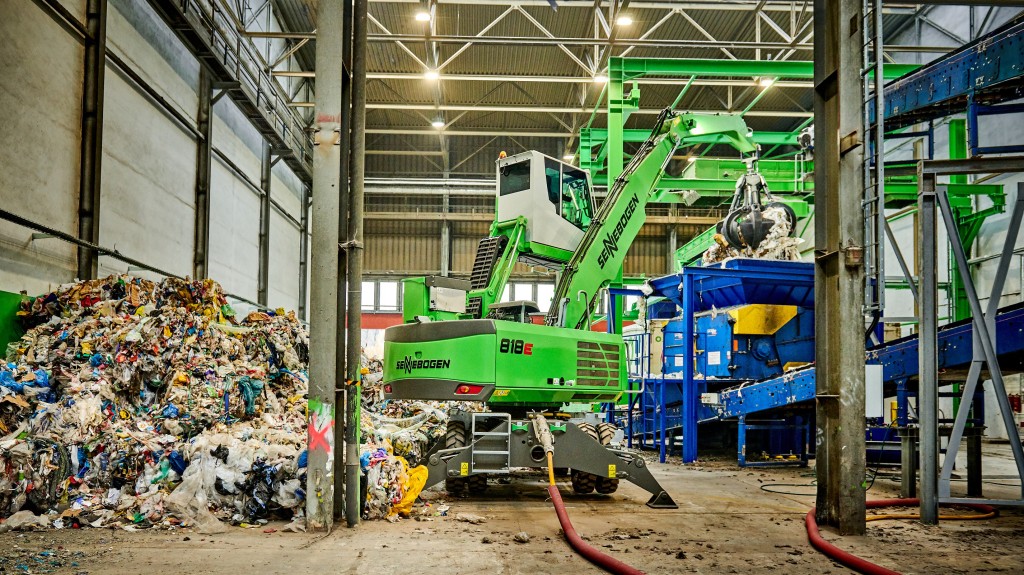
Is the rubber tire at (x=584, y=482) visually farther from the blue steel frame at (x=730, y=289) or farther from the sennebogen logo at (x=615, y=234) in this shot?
the blue steel frame at (x=730, y=289)

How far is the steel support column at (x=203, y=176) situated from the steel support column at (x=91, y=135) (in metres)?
4.05

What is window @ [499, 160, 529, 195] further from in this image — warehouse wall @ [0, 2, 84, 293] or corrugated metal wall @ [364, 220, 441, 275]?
corrugated metal wall @ [364, 220, 441, 275]

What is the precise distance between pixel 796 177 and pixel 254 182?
43.0 ft

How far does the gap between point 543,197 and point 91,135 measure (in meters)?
6.97

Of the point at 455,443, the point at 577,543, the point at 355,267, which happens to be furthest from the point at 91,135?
the point at 577,543

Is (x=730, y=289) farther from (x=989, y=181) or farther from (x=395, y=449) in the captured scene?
(x=989, y=181)

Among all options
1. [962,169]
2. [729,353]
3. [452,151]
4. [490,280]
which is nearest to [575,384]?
[490,280]

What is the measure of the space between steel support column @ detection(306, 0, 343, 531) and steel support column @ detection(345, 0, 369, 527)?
198 mm

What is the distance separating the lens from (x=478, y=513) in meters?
7.35

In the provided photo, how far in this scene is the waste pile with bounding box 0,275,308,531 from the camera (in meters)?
6.59

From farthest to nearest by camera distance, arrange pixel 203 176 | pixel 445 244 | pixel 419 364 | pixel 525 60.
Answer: pixel 445 244, pixel 525 60, pixel 203 176, pixel 419 364

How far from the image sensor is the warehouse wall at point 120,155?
32.2 ft

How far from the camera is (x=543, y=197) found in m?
9.02

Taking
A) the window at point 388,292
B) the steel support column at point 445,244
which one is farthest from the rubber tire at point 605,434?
the window at point 388,292
